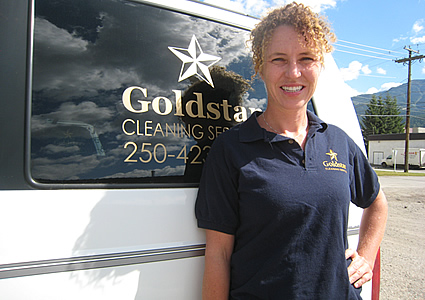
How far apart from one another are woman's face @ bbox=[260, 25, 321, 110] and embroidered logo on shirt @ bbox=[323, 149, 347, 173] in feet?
0.80

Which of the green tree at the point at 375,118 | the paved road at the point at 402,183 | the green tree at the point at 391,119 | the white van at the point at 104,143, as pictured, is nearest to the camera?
the white van at the point at 104,143

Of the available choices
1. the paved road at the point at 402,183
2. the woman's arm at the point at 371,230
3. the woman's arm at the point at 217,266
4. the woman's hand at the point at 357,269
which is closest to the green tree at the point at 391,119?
the paved road at the point at 402,183

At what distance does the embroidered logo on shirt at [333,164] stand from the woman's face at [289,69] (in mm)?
242

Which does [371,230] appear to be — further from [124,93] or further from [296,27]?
[124,93]

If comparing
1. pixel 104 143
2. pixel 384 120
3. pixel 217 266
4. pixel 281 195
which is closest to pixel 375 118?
pixel 384 120

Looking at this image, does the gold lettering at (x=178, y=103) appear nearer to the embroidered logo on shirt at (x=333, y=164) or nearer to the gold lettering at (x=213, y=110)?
the gold lettering at (x=213, y=110)

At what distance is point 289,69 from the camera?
1227 mm

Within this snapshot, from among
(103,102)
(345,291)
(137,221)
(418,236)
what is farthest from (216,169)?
(418,236)

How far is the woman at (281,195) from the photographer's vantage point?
1.10m

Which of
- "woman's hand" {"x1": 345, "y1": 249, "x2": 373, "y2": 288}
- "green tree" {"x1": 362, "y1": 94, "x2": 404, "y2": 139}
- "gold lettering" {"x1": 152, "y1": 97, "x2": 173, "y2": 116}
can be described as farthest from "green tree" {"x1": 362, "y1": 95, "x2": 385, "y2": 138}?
"gold lettering" {"x1": 152, "y1": 97, "x2": 173, "y2": 116}

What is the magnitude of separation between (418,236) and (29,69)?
6613 millimetres

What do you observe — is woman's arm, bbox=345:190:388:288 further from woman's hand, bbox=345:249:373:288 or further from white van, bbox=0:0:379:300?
white van, bbox=0:0:379:300

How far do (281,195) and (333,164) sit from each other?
30cm

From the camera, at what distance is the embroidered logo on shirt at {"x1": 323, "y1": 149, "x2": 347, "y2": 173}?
1214 mm
